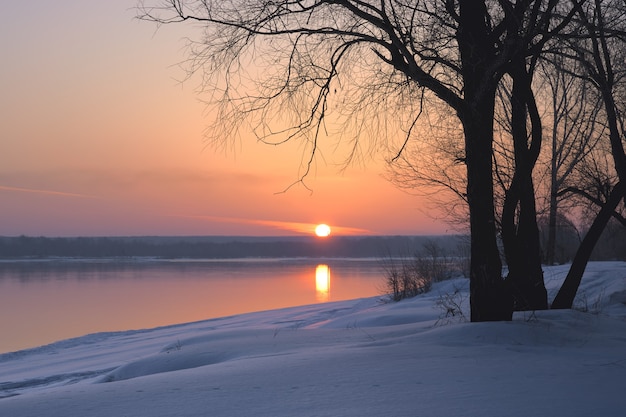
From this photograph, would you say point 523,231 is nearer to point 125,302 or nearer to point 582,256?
point 582,256

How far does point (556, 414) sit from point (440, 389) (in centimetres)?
78

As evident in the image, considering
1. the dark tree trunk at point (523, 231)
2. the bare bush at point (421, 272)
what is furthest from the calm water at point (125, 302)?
the dark tree trunk at point (523, 231)

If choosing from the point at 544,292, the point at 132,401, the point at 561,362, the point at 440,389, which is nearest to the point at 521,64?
the point at 544,292

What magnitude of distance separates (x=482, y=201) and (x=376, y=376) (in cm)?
328

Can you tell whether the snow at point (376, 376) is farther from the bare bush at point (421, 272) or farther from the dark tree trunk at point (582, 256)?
the bare bush at point (421, 272)

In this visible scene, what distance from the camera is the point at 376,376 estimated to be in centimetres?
482

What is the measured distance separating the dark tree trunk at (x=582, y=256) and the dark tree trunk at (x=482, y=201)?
7.57 ft

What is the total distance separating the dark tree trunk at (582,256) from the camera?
9398 mm

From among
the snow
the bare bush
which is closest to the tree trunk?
the snow

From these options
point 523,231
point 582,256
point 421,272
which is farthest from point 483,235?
point 421,272

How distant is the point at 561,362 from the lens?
212 inches

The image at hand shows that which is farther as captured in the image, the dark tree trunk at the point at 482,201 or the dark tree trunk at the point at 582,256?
the dark tree trunk at the point at 582,256

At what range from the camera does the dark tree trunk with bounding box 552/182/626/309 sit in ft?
30.8

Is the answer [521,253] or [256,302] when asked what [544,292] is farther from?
[256,302]
